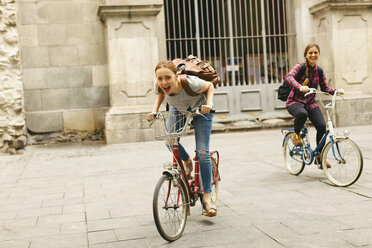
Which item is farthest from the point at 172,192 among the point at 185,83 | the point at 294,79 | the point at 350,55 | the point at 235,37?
the point at 350,55

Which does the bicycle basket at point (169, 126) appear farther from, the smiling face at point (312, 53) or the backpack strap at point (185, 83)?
the smiling face at point (312, 53)

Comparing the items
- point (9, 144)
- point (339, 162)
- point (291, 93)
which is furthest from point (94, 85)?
point (339, 162)

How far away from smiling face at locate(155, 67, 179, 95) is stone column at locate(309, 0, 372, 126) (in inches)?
343

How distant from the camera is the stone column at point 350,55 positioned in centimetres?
1193

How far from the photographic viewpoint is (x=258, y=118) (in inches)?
494

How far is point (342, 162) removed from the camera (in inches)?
211

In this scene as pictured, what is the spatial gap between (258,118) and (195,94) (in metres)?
8.53

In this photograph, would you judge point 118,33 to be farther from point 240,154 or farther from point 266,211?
point 266,211

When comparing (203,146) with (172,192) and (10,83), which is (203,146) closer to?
(172,192)

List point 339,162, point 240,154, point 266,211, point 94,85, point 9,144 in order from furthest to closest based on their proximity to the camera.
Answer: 1. point 94,85
2. point 9,144
3. point 240,154
4. point 339,162
5. point 266,211

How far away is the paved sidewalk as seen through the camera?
3879 mm

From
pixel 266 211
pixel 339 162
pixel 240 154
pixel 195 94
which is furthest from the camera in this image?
pixel 240 154

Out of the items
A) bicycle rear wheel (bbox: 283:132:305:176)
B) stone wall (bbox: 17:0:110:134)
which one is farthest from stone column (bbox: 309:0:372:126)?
bicycle rear wheel (bbox: 283:132:305:176)

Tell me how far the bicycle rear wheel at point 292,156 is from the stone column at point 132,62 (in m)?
4.97
